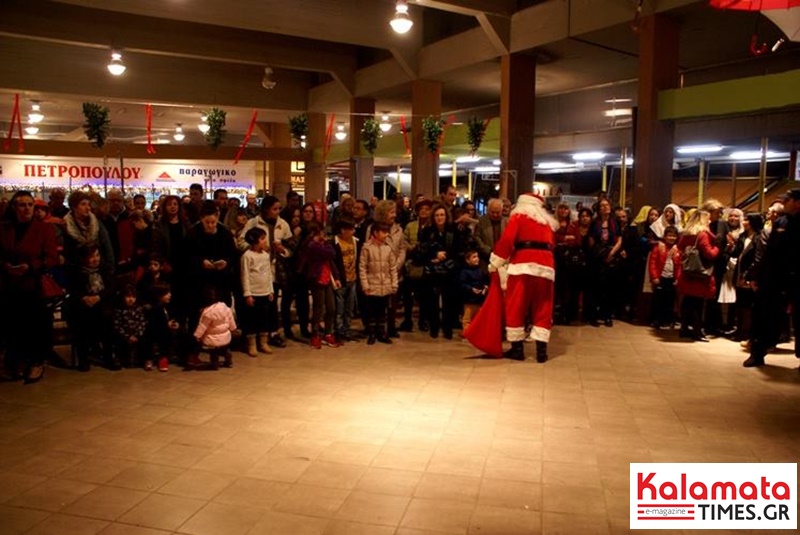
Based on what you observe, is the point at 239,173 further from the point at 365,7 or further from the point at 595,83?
the point at 595,83

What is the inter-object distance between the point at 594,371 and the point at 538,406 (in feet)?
4.74

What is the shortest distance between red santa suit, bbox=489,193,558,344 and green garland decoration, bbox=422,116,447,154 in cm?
777

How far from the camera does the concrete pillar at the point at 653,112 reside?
1078cm

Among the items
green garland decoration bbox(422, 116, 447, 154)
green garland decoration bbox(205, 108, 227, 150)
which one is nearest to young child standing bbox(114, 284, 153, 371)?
green garland decoration bbox(205, 108, 227, 150)

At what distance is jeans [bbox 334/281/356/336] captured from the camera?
8.02m

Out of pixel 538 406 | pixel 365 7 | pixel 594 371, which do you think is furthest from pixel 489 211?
pixel 365 7

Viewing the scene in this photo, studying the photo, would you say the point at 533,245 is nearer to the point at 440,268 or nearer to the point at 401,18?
the point at 440,268

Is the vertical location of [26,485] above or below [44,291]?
below

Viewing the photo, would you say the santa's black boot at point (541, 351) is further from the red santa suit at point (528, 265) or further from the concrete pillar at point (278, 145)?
the concrete pillar at point (278, 145)

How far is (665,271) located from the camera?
29.4ft

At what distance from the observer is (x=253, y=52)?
1606 centimetres

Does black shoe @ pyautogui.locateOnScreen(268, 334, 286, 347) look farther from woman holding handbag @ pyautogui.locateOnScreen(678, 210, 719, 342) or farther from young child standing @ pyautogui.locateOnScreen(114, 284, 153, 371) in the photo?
woman holding handbag @ pyautogui.locateOnScreen(678, 210, 719, 342)

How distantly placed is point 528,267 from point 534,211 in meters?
0.62

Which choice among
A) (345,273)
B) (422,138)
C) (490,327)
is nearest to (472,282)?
(490,327)
